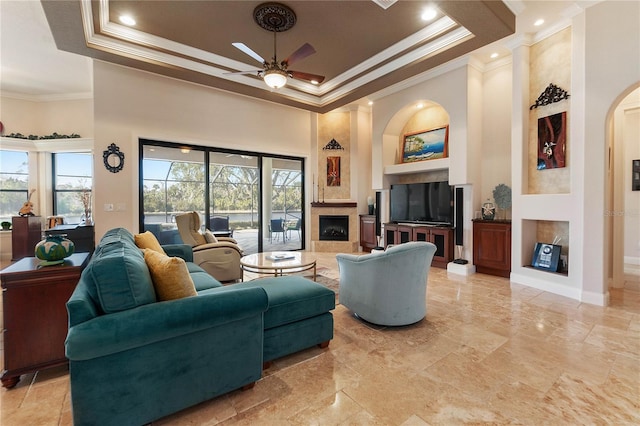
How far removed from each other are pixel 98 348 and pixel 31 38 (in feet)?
17.5

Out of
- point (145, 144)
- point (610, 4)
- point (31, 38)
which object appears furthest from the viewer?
point (145, 144)

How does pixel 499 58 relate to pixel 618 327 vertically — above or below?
above

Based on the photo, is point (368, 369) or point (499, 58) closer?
point (368, 369)

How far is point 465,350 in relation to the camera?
2418mm

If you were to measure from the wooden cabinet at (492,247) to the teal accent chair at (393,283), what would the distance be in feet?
8.23

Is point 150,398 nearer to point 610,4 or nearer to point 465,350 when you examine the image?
point 465,350

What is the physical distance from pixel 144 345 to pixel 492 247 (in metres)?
4.98

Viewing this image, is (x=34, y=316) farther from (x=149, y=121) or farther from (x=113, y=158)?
(x=149, y=121)

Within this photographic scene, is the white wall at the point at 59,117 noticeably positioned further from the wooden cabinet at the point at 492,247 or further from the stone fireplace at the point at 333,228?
the wooden cabinet at the point at 492,247

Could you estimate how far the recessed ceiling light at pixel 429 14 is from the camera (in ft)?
12.2

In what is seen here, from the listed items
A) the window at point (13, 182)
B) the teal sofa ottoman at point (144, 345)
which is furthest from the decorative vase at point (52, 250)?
the window at point (13, 182)

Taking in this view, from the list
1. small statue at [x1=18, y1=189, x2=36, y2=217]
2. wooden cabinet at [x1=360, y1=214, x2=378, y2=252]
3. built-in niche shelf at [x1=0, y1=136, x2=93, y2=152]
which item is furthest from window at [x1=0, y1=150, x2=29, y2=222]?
wooden cabinet at [x1=360, y1=214, x2=378, y2=252]

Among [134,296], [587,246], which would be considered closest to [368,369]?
[134,296]

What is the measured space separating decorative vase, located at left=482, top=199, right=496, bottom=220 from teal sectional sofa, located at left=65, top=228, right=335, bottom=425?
14.7 ft
